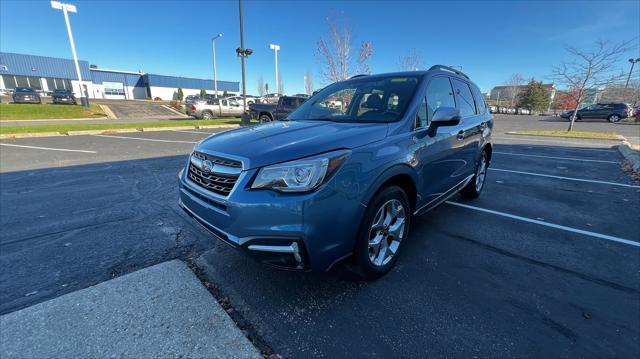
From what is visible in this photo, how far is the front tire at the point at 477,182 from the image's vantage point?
4633 millimetres

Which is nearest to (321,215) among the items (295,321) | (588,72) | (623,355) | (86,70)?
(295,321)

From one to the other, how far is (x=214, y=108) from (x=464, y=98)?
21.0m

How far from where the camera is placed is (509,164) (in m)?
8.20

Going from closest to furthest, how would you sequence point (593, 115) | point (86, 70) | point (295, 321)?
point (295, 321)
point (593, 115)
point (86, 70)

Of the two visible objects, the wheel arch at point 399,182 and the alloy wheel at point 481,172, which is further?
the alloy wheel at point 481,172

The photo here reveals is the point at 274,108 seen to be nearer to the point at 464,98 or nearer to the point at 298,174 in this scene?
the point at 464,98

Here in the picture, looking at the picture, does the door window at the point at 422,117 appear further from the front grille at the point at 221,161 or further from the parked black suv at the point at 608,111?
the parked black suv at the point at 608,111

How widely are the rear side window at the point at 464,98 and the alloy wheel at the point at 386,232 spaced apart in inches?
75.3

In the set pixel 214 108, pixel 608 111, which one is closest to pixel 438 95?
pixel 214 108

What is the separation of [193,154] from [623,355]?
3.45m

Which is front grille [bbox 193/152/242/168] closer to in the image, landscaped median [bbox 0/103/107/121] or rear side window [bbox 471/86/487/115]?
rear side window [bbox 471/86/487/115]

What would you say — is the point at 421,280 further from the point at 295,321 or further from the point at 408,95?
the point at 408,95

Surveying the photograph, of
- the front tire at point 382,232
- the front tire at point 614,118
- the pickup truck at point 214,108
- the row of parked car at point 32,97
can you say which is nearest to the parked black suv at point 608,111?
the front tire at point 614,118

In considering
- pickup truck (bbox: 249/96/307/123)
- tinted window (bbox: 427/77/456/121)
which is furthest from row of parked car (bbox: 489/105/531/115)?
tinted window (bbox: 427/77/456/121)
